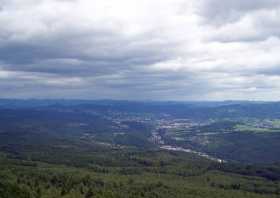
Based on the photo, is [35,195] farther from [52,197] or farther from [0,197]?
[0,197]

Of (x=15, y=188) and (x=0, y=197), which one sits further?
(x=15, y=188)

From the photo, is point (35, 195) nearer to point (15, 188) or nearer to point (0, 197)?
point (15, 188)

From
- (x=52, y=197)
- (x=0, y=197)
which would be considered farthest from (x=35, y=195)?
(x=0, y=197)

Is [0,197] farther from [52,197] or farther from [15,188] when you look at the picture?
[52,197]

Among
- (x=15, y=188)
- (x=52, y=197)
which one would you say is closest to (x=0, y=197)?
(x=15, y=188)

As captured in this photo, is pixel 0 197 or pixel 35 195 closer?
pixel 0 197
